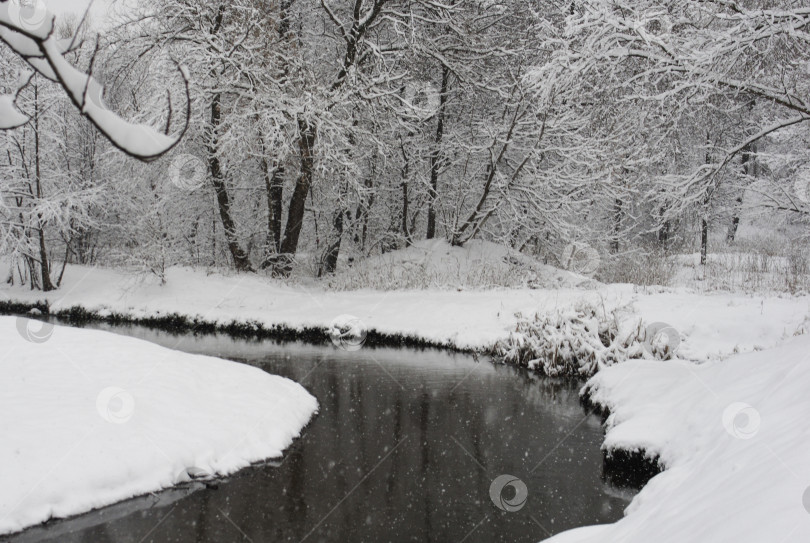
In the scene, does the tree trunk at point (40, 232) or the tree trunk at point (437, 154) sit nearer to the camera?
the tree trunk at point (40, 232)

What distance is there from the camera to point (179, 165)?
1834 cm

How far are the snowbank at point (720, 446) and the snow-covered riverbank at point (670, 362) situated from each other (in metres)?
0.01

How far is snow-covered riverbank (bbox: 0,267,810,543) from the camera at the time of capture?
297 cm

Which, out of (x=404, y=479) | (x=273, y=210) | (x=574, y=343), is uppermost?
(x=273, y=210)

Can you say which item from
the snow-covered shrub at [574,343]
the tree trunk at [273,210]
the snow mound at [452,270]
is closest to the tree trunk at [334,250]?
the snow mound at [452,270]

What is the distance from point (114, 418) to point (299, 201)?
40.5 ft

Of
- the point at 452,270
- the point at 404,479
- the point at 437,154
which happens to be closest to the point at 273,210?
the point at 437,154

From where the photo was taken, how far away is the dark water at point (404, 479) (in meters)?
5.39

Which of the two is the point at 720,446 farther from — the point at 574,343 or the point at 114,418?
the point at 574,343

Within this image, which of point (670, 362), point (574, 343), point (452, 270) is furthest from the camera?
point (452, 270)

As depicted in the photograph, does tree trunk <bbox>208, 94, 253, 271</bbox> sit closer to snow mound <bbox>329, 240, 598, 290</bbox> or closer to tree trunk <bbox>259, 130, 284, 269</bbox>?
tree trunk <bbox>259, 130, 284, 269</bbox>

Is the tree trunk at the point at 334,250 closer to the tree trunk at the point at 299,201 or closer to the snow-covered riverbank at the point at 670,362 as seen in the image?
the tree trunk at the point at 299,201

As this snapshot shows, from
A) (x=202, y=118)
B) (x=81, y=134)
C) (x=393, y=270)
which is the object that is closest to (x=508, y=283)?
(x=393, y=270)

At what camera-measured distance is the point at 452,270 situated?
1706cm
